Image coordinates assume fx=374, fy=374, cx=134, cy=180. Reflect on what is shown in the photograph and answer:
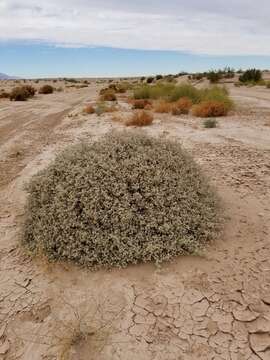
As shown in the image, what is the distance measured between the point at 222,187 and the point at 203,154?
2.38m

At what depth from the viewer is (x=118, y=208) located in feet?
14.8

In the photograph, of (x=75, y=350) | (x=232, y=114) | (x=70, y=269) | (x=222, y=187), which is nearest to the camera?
(x=75, y=350)

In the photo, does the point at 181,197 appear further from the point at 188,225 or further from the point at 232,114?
the point at 232,114

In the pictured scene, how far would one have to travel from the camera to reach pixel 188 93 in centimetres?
1986

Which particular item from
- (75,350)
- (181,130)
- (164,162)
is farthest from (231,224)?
(181,130)

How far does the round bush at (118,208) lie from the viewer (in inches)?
173

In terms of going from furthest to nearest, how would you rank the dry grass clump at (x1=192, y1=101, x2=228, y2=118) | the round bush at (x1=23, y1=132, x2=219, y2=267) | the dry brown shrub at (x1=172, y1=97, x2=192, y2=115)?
the dry brown shrub at (x1=172, y1=97, x2=192, y2=115)
the dry grass clump at (x1=192, y1=101, x2=228, y2=118)
the round bush at (x1=23, y1=132, x2=219, y2=267)

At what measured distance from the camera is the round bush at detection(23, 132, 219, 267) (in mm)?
4387

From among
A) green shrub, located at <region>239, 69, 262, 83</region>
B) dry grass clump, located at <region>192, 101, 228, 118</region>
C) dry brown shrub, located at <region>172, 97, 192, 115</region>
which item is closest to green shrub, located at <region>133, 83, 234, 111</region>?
dry grass clump, located at <region>192, 101, 228, 118</region>

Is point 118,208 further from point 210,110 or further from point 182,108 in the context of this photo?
point 182,108

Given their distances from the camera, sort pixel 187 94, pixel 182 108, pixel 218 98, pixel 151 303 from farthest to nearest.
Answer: pixel 187 94
pixel 218 98
pixel 182 108
pixel 151 303

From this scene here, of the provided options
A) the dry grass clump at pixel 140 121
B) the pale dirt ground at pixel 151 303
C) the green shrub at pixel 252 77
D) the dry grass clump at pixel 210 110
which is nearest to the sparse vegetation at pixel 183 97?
the dry grass clump at pixel 210 110

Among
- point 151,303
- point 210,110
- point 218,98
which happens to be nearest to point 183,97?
point 218,98

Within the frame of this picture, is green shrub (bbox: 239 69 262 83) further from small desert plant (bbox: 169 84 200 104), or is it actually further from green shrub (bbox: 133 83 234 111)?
small desert plant (bbox: 169 84 200 104)
